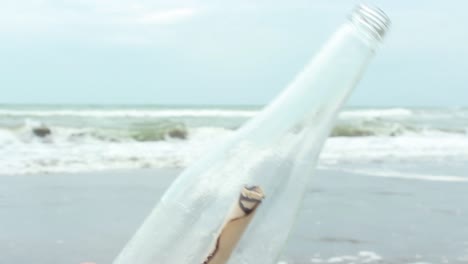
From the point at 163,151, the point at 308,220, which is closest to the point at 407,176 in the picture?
the point at 308,220

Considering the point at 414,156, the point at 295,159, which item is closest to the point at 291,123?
the point at 295,159

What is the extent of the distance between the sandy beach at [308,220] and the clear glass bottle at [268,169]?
13.1 ft

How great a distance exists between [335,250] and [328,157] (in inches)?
325

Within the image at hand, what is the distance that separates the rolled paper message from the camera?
74 cm

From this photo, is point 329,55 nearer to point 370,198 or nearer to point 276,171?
point 276,171

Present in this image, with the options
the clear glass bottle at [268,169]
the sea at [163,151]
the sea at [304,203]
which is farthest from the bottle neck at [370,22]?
the sea at [163,151]

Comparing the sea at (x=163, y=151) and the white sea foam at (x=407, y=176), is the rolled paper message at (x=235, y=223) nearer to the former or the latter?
the sea at (x=163, y=151)

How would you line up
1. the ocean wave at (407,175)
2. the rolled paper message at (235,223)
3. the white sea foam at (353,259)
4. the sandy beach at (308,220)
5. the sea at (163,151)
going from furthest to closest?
1. the sea at (163,151)
2. the ocean wave at (407,175)
3. the sandy beach at (308,220)
4. the white sea foam at (353,259)
5. the rolled paper message at (235,223)

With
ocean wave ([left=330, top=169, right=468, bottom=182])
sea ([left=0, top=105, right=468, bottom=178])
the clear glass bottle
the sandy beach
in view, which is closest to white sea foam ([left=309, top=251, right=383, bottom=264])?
the sandy beach

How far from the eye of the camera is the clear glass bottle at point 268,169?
79 centimetres

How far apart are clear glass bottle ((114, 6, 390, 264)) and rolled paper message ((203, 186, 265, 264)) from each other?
2 cm

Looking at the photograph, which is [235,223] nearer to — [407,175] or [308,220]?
[308,220]

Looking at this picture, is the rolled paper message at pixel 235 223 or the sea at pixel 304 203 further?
the sea at pixel 304 203

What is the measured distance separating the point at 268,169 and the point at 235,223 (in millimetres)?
88
